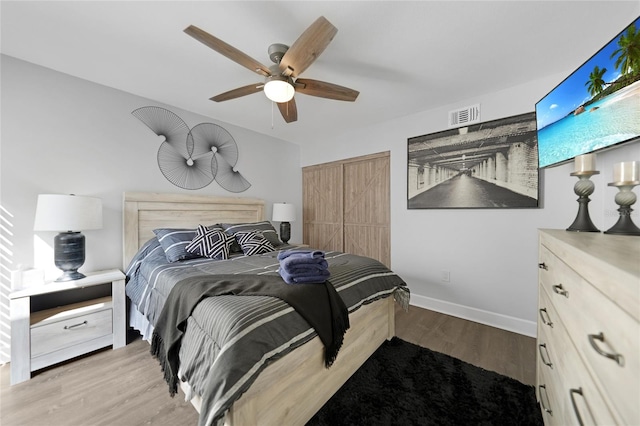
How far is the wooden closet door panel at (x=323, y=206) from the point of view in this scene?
3918 millimetres

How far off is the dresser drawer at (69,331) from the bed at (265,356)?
0.21 m

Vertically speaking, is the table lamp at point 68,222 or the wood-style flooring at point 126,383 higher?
the table lamp at point 68,222

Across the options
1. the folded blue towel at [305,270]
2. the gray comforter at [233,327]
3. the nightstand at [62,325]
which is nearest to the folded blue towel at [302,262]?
the folded blue towel at [305,270]

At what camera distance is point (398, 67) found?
2080 mm

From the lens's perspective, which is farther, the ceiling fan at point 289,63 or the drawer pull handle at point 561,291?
the ceiling fan at point 289,63

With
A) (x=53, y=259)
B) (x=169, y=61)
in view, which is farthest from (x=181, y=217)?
(x=169, y=61)

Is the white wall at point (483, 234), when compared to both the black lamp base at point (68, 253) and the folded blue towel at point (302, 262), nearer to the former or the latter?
the folded blue towel at point (302, 262)

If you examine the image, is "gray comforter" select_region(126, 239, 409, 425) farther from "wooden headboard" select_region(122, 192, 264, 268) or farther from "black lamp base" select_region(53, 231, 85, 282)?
"wooden headboard" select_region(122, 192, 264, 268)

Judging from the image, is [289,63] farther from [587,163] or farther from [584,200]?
[584,200]

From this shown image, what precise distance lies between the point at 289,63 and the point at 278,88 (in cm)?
18

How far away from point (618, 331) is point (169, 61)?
2.86m

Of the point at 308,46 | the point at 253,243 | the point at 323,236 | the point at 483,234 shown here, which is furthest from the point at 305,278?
the point at 323,236

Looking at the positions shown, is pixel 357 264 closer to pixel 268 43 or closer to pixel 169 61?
pixel 268 43

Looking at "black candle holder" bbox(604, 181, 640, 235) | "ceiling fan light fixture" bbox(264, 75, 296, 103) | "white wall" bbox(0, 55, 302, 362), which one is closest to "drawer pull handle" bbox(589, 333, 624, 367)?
"black candle holder" bbox(604, 181, 640, 235)
